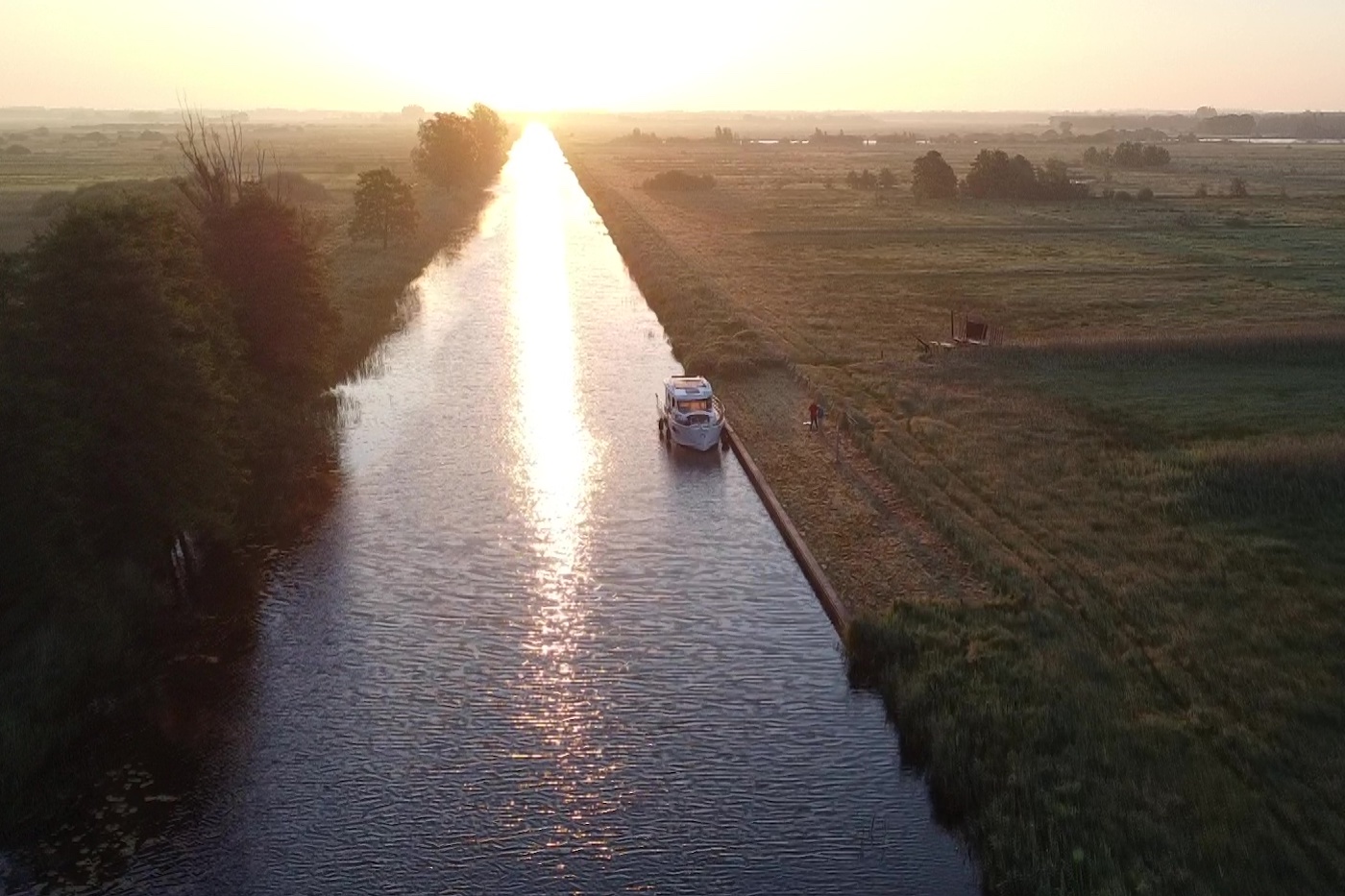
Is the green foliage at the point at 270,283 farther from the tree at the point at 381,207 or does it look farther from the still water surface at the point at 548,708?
the tree at the point at 381,207

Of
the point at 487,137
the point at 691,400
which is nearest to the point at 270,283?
the point at 691,400

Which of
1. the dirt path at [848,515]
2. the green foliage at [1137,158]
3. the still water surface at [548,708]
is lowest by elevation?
the still water surface at [548,708]

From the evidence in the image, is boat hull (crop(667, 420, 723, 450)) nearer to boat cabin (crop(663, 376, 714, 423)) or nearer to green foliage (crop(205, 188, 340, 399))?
boat cabin (crop(663, 376, 714, 423))

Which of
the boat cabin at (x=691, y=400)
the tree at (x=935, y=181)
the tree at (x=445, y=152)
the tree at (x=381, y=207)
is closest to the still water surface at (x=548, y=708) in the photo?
the boat cabin at (x=691, y=400)

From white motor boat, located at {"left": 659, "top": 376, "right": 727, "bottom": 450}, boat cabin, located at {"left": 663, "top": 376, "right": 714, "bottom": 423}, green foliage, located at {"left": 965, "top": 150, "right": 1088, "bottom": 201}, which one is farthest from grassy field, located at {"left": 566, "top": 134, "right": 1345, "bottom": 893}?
green foliage, located at {"left": 965, "top": 150, "right": 1088, "bottom": 201}

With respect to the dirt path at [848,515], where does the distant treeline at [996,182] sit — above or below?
above

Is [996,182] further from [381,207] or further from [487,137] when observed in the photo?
[487,137]
